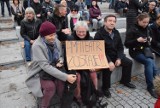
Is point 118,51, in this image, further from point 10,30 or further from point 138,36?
point 10,30

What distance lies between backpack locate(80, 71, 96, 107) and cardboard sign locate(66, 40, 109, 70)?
19cm

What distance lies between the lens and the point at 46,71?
3201mm

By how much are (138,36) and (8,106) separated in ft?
9.66

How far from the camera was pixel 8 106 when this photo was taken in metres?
3.61

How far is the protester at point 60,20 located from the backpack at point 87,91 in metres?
1.64

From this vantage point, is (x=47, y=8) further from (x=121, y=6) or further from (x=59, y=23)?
(x=121, y=6)

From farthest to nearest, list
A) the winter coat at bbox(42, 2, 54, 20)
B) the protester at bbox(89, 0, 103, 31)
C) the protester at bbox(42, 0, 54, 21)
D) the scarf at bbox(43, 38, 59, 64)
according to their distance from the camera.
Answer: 1. the protester at bbox(89, 0, 103, 31)
2. the winter coat at bbox(42, 2, 54, 20)
3. the protester at bbox(42, 0, 54, 21)
4. the scarf at bbox(43, 38, 59, 64)

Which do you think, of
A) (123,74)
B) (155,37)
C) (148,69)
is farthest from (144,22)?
(123,74)

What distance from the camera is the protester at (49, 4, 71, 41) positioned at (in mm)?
4949

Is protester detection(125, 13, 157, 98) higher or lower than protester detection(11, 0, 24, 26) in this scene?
lower

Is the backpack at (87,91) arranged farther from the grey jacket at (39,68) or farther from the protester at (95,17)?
the protester at (95,17)

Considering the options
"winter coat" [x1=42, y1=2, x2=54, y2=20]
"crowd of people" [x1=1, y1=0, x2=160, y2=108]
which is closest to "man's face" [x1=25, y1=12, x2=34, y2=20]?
"crowd of people" [x1=1, y1=0, x2=160, y2=108]

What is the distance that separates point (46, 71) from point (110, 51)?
1556 mm

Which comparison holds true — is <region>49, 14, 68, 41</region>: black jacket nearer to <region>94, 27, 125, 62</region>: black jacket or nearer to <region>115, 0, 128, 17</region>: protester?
<region>94, 27, 125, 62</region>: black jacket
